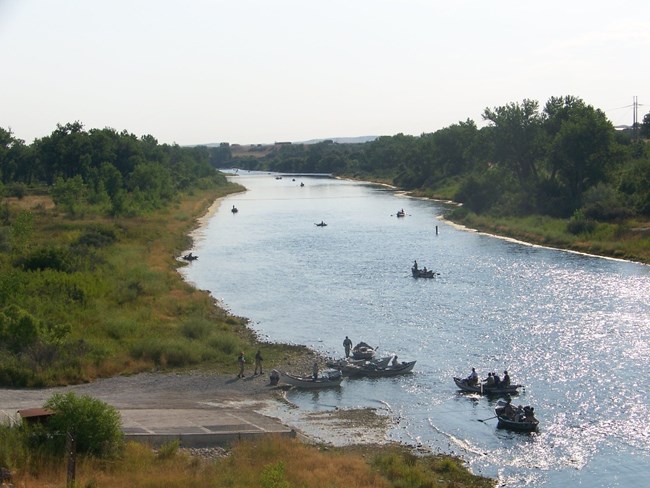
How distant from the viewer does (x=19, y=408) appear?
3161cm

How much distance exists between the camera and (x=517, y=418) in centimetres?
3381

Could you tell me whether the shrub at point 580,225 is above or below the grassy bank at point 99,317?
above

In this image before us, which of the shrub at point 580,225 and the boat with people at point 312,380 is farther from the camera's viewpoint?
the shrub at point 580,225

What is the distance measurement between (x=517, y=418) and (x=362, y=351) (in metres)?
12.0

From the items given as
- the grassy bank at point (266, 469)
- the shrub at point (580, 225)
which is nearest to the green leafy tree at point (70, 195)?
the shrub at point (580, 225)

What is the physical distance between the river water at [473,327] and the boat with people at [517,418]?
497 millimetres

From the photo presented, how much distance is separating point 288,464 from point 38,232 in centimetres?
6483

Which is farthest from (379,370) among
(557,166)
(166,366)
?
(557,166)

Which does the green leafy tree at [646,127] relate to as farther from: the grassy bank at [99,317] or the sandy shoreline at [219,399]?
the sandy shoreline at [219,399]

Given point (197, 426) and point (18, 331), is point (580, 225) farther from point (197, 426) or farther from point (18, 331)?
point (197, 426)

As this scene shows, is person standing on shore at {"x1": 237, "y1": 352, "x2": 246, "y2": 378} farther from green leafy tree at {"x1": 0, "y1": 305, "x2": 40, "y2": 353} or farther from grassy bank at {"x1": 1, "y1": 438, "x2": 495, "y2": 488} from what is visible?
grassy bank at {"x1": 1, "y1": 438, "x2": 495, "y2": 488}

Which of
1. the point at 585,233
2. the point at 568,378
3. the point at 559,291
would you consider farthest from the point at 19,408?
the point at 585,233

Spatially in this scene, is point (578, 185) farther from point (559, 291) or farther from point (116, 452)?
point (116, 452)

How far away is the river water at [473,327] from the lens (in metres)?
32.4
